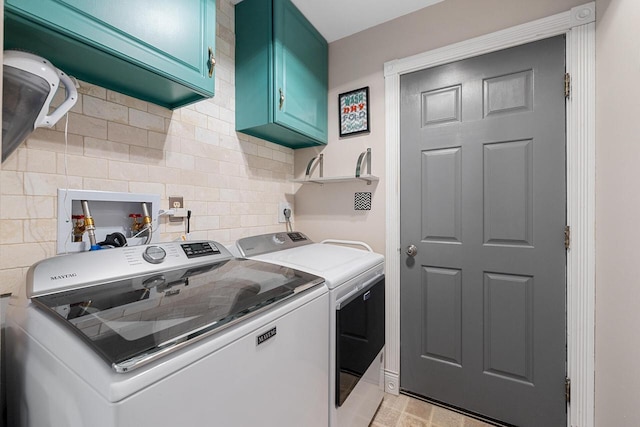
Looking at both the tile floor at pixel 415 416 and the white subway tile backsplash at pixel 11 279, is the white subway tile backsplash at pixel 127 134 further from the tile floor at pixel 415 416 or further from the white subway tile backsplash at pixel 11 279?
the tile floor at pixel 415 416

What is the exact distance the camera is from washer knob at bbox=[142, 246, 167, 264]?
107cm

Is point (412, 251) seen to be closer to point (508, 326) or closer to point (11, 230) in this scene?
point (508, 326)

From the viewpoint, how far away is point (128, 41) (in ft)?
3.08

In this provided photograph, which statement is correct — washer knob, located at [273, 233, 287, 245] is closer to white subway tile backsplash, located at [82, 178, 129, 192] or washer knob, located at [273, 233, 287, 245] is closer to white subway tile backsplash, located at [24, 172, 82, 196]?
white subway tile backsplash, located at [82, 178, 129, 192]

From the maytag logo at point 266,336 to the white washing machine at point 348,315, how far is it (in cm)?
35

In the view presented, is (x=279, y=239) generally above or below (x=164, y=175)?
below

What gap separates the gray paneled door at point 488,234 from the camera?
146 centimetres

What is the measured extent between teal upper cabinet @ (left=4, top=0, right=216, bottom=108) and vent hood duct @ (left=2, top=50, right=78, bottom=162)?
89mm

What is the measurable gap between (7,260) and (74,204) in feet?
0.85

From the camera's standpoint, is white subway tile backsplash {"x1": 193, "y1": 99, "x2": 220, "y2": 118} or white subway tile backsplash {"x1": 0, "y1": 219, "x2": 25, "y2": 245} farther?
white subway tile backsplash {"x1": 193, "y1": 99, "x2": 220, "y2": 118}

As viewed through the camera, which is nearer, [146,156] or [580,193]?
[146,156]

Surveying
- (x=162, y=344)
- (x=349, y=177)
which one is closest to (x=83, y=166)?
(x=162, y=344)

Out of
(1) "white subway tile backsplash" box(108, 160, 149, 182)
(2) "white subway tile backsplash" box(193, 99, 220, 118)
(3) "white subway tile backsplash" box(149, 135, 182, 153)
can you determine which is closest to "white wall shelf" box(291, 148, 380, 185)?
(2) "white subway tile backsplash" box(193, 99, 220, 118)

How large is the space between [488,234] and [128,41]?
1.96m
